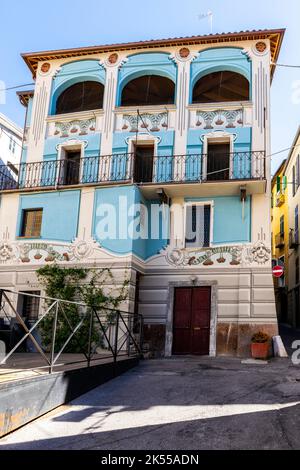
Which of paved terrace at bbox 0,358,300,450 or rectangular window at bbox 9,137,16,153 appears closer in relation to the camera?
paved terrace at bbox 0,358,300,450

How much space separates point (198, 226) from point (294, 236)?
11.2m

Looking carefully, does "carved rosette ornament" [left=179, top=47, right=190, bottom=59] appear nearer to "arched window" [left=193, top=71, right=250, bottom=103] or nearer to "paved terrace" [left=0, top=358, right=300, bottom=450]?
"arched window" [left=193, top=71, right=250, bottom=103]

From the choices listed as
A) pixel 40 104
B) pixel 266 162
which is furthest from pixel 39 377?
pixel 40 104

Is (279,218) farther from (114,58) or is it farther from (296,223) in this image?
(114,58)

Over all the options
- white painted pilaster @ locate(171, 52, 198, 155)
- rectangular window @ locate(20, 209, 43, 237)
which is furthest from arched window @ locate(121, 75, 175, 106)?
rectangular window @ locate(20, 209, 43, 237)

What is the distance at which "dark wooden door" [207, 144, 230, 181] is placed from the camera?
49.8 ft

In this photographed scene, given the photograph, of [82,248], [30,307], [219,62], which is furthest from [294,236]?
[30,307]

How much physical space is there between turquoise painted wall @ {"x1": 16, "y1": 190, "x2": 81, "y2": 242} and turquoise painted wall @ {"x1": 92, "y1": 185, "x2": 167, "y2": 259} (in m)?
0.71

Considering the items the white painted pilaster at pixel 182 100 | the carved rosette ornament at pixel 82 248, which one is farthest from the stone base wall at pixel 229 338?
the white painted pilaster at pixel 182 100

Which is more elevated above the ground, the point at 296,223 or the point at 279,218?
the point at 279,218

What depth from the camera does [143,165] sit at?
52.1 feet

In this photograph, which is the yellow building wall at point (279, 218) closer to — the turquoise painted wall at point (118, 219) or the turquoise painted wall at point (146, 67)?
the turquoise painted wall at point (146, 67)

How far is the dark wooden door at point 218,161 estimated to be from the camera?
15.2 metres

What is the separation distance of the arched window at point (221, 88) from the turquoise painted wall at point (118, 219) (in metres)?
4.41
